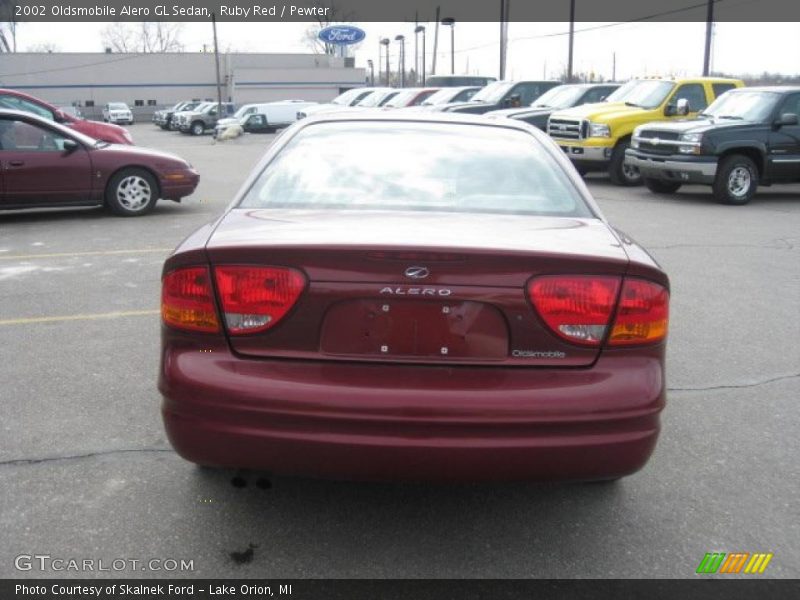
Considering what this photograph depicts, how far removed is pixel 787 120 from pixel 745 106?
83 centimetres

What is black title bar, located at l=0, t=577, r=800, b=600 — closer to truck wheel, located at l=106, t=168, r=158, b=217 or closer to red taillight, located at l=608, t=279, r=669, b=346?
red taillight, located at l=608, t=279, r=669, b=346

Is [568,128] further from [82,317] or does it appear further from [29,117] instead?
[82,317]

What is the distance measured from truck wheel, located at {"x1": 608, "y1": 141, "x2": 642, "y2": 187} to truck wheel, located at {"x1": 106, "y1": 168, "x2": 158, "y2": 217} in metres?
8.94

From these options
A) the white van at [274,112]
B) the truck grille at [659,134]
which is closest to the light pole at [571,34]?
the white van at [274,112]

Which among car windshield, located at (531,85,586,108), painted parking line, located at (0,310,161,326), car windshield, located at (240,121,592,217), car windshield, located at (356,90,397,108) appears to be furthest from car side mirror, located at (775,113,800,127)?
car windshield, located at (356,90,397,108)

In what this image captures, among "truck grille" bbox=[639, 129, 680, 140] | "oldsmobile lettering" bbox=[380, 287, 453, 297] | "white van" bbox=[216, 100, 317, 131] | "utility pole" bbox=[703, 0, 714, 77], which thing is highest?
"utility pole" bbox=[703, 0, 714, 77]

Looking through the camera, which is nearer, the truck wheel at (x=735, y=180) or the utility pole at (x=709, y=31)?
the truck wheel at (x=735, y=180)

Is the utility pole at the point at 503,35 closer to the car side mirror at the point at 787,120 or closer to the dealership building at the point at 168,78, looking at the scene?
the car side mirror at the point at 787,120

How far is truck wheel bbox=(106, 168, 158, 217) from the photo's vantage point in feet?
36.9

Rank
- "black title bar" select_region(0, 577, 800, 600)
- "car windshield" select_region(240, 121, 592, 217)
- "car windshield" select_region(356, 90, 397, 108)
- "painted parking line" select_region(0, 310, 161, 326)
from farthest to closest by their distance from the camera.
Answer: "car windshield" select_region(356, 90, 397, 108), "painted parking line" select_region(0, 310, 161, 326), "car windshield" select_region(240, 121, 592, 217), "black title bar" select_region(0, 577, 800, 600)

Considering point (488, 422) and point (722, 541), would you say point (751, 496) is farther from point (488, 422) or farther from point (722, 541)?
point (488, 422)

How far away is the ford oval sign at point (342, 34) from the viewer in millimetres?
61031

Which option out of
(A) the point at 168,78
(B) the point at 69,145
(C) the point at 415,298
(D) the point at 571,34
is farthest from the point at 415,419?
(A) the point at 168,78

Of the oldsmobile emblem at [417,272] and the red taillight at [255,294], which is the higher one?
the oldsmobile emblem at [417,272]
